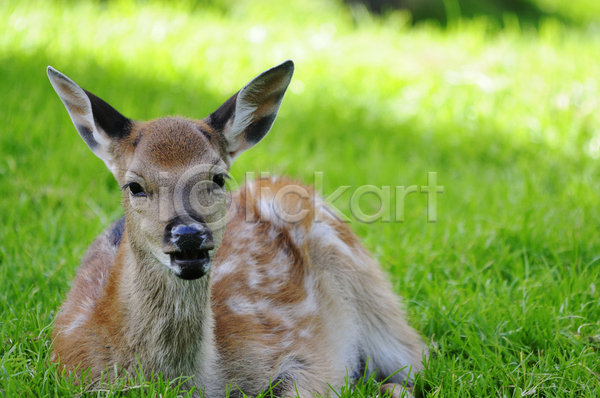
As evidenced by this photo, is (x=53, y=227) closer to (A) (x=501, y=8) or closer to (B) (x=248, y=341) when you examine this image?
(B) (x=248, y=341)

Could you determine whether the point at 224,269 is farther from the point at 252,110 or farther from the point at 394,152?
the point at 394,152

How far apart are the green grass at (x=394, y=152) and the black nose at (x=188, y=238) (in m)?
0.63

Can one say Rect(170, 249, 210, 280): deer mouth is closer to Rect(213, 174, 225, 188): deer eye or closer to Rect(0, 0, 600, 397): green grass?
Rect(213, 174, 225, 188): deer eye

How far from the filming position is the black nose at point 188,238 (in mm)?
2551

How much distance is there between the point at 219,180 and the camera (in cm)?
289

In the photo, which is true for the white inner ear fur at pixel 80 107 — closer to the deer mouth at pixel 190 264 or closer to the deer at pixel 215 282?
the deer at pixel 215 282

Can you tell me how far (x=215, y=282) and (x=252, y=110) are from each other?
0.93 meters

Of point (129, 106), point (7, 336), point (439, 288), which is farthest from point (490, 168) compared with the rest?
point (7, 336)

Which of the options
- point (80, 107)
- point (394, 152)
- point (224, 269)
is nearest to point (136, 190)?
point (80, 107)

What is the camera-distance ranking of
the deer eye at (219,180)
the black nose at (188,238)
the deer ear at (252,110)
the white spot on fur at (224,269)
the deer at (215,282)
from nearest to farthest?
1. the black nose at (188,238)
2. the deer at (215,282)
3. the deer eye at (219,180)
4. the deer ear at (252,110)
5. the white spot on fur at (224,269)

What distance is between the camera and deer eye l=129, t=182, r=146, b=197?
9.07 ft

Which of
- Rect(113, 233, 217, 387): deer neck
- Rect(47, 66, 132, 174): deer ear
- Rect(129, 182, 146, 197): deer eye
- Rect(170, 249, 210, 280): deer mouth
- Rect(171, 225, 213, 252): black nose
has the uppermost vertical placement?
Rect(47, 66, 132, 174): deer ear

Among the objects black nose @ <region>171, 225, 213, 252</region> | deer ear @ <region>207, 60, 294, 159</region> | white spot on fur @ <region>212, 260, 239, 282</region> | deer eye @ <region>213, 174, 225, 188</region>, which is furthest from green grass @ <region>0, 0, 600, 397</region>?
deer ear @ <region>207, 60, 294, 159</region>

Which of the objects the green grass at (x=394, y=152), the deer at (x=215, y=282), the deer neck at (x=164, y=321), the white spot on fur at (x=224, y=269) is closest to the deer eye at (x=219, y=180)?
the deer at (x=215, y=282)
